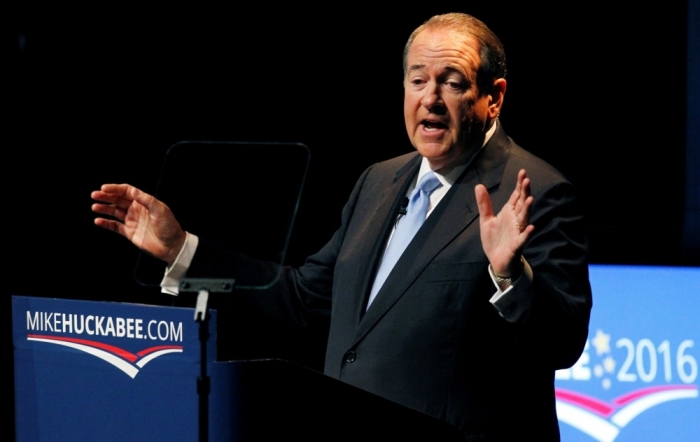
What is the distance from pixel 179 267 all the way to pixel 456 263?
0.62 meters

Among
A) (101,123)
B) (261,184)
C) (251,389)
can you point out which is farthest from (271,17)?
(251,389)

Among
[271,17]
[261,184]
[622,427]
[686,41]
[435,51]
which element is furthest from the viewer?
[271,17]

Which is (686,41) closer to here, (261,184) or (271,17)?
(271,17)

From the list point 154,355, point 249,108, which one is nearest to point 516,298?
point 154,355

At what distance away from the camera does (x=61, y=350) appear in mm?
2016

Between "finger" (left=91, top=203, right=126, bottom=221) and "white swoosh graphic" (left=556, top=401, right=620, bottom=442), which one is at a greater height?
"finger" (left=91, top=203, right=126, bottom=221)

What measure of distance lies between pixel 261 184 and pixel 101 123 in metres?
2.36

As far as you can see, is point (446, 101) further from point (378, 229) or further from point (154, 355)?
point (154, 355)

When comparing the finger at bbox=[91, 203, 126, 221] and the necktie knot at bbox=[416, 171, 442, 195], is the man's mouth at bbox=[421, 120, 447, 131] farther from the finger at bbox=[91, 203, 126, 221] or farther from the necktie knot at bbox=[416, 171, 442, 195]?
the finger at bbox=[91, 203, 126, 221]

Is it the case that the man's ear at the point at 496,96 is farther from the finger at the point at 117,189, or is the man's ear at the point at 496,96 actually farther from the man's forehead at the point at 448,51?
the finger at the point at 117,189

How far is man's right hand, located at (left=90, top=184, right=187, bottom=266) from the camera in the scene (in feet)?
7.32

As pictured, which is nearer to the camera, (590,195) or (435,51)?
(435,51)

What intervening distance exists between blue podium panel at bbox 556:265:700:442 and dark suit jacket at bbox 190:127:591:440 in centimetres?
98

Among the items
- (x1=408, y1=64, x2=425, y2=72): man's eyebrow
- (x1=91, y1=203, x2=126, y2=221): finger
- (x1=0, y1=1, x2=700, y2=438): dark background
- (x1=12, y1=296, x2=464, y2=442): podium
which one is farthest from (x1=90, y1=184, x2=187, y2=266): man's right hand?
(x1=0, y1=1, x2=700, y2=438): dark background
